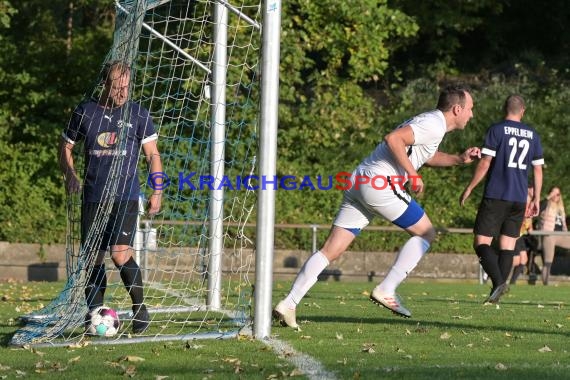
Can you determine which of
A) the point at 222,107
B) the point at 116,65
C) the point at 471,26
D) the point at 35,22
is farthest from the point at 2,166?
the point at 116,65

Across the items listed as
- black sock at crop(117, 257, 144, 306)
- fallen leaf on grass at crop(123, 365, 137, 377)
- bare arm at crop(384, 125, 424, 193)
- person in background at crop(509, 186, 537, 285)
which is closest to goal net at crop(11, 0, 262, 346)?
black sock at crop(117, 257, 144, 306)

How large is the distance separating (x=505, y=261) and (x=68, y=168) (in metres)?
5.07

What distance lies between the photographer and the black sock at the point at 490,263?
1159cm

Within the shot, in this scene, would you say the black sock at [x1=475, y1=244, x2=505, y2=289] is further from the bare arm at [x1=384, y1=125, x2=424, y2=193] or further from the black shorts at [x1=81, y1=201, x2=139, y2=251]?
the black shorts at [x1=81, y1=201, x2=139, y2=251]

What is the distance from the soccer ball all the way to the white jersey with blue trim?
85.4 inches

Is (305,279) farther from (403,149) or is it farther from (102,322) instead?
(102,322)

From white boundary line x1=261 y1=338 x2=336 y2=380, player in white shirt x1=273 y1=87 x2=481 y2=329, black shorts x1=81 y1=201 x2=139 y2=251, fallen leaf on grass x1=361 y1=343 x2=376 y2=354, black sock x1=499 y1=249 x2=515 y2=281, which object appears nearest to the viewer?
white boundary line x1=261 y1=338 x2=336 y2=380

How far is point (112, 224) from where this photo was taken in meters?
8.62

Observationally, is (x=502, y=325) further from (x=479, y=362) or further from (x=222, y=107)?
(x=222, y=107)

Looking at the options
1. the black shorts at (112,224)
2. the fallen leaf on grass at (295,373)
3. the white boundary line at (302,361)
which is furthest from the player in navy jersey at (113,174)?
the fallen leaf on grass at (295,373)

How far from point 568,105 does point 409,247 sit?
17.2 metres

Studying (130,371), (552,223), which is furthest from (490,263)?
(552,223)

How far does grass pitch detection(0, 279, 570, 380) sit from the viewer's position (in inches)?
249

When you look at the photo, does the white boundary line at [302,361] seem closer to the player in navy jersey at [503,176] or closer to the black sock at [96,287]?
the black sock at [96,287]
